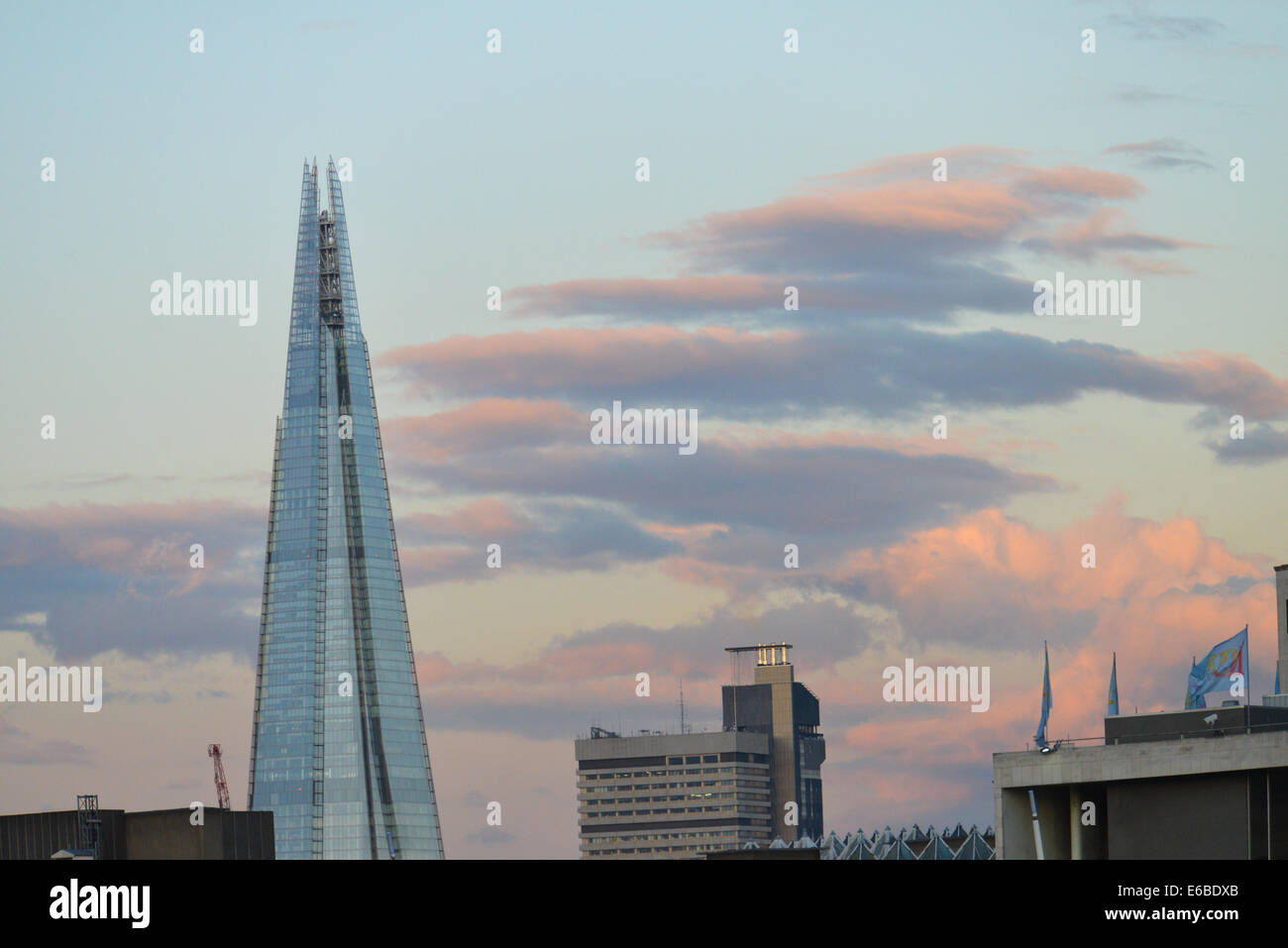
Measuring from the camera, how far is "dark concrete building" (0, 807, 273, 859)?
144 metres

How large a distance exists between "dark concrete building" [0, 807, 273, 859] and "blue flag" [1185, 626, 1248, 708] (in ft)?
234

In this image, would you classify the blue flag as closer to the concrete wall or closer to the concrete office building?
the concrete office building

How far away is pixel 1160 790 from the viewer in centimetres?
13275

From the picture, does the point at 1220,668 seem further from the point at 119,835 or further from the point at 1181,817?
the point at 119,835

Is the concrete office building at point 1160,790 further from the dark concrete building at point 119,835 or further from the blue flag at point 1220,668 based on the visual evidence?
the dark concrete building at point 119,835

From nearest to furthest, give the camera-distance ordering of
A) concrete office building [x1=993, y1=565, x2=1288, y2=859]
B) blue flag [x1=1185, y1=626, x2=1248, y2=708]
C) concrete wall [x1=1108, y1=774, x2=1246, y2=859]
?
concrete office building [x1=993, y1=565, x2=1288, y2=859] → concrete wall [x1=1108, y1=774, x2=1246, y2=859] → blue flag [x1=1185, y1=626, x2=1248, y2=708]

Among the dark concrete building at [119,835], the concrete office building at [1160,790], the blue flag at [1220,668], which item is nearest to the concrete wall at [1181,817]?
the concrete office building at [1160,790]

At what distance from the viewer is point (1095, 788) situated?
139 metres

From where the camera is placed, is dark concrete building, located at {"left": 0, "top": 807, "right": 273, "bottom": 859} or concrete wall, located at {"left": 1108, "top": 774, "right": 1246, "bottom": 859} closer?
concrete wall, located at {"left": 1108, "top": 774, "right": 1246, "bottom": 859}

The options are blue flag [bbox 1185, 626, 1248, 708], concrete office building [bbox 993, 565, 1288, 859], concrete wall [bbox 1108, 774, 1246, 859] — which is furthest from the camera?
blue flag [bbox 1185, 626, 1248, 708]

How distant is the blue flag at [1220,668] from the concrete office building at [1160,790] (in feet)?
12.4

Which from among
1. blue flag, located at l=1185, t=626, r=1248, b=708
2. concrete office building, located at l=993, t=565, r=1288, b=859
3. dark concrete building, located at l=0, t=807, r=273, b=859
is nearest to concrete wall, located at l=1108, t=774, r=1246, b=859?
concrete office building, located at l=993, t=565, r=1288, b=859
